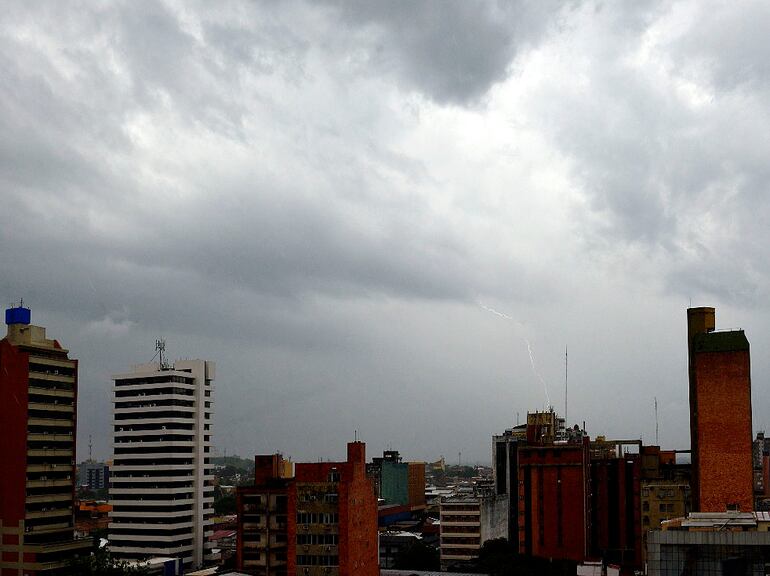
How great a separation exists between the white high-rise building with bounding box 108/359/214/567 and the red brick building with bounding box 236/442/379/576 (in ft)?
98.4

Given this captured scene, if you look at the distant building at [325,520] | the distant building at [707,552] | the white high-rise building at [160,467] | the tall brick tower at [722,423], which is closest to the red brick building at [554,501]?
the tall brick tower at [722,423]

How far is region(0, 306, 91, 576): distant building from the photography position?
3637 inches

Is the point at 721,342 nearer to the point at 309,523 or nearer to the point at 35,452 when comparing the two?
the point at 309,523

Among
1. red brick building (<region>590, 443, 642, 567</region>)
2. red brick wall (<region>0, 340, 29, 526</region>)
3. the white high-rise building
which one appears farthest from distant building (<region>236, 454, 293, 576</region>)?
red brick building (<region>590, 443, 642, 567</region>)

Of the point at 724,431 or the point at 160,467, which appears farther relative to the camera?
the point at 160,467

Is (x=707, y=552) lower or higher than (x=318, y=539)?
higher

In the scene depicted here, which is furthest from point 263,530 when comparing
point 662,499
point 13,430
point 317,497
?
point 662,499

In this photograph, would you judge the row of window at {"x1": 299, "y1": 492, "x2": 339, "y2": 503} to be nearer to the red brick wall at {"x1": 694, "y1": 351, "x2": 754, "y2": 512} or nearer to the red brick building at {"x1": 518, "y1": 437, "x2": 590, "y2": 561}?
the red brick building at {"x1": 518, "y1": 437, "x2": 590, "y2": 561}

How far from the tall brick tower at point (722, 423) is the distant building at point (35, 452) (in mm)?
74676

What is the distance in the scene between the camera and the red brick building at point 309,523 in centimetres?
9025

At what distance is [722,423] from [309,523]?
51.4 metres

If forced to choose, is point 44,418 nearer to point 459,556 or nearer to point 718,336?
point 459,556

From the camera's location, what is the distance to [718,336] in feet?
347

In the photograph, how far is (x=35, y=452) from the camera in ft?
311
